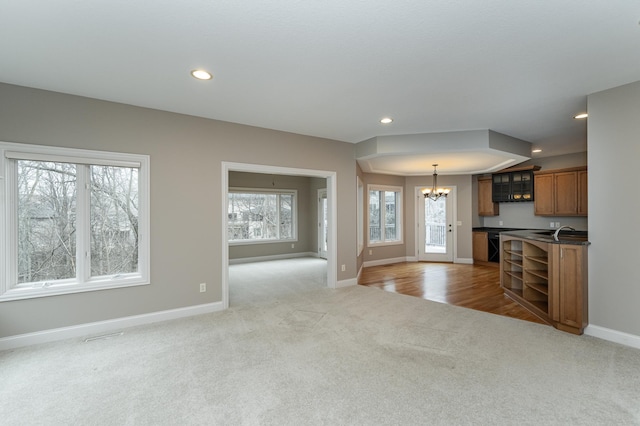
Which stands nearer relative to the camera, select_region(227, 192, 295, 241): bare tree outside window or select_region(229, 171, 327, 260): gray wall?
select_region(229, 171, 327, 260): gray wall

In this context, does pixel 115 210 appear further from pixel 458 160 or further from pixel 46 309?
pixel 458 160

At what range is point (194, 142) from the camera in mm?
3740

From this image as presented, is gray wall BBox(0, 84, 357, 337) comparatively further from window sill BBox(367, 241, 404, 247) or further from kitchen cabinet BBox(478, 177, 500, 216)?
kitchen cabinet BBox(478, 177, 500, 216)

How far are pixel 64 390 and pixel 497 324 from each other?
431 centimetres

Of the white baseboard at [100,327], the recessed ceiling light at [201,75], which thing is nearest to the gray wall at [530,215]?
the white baseboard at [100,327]

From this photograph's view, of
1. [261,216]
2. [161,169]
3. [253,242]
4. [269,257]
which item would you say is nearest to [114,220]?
[161,169]

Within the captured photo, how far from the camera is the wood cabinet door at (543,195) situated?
20.6ft

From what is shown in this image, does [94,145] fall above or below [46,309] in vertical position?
above

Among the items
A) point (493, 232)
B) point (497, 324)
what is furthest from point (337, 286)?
point (493, 232)

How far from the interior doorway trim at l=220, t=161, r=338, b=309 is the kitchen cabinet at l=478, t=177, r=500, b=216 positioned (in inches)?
187

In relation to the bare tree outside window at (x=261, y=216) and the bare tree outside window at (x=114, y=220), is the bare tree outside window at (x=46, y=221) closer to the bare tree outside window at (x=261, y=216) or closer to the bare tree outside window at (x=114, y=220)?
the bare tree outside window at (x=114, y=220)

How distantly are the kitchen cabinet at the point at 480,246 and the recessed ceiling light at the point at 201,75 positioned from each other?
23.7ft

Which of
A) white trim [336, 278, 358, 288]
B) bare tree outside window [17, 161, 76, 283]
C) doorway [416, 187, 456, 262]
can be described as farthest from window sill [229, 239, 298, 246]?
bare tree outside window [17, 161, 76, 283]

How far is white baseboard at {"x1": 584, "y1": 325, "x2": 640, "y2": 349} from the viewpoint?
277cm
